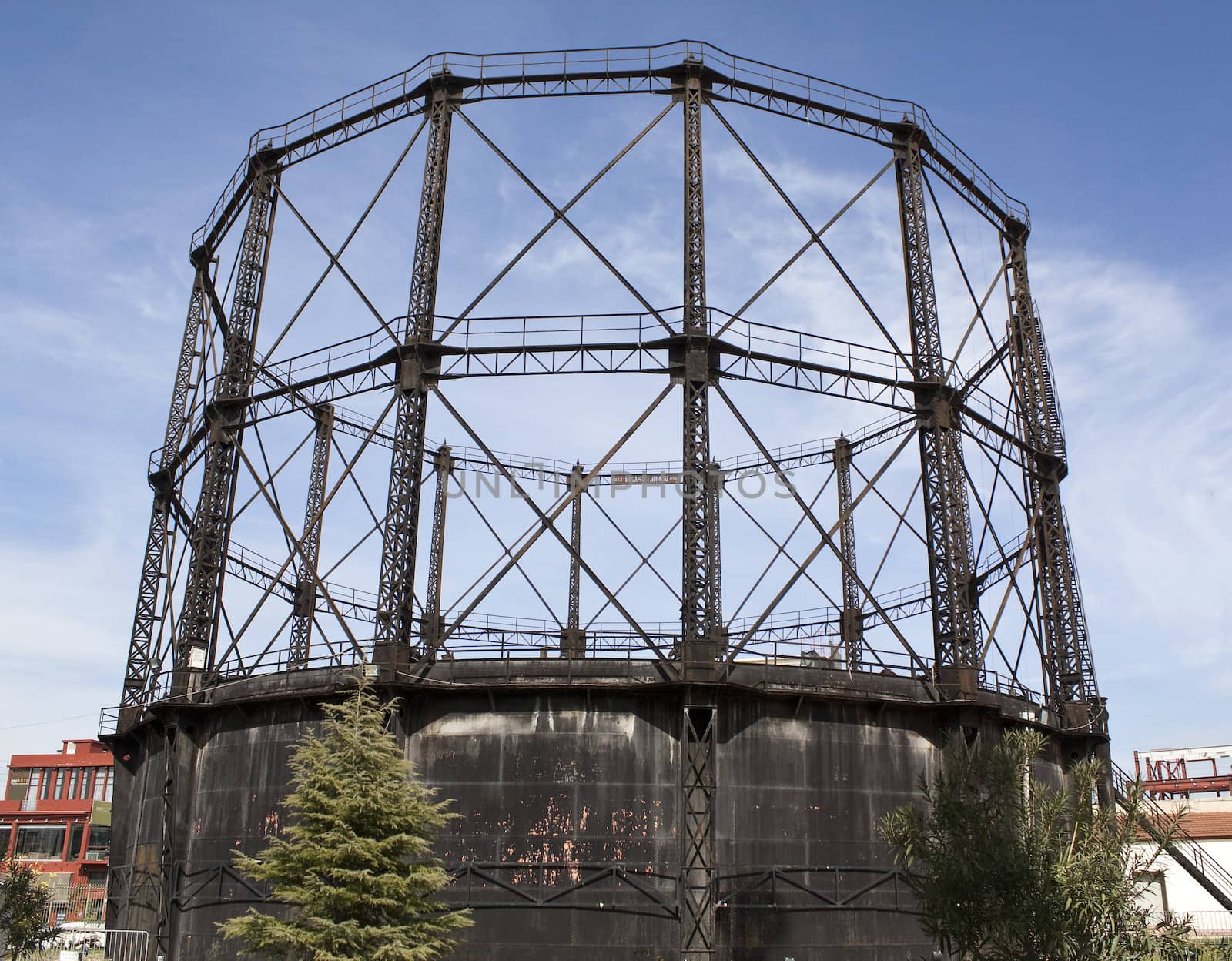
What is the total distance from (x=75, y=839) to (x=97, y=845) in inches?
54.1

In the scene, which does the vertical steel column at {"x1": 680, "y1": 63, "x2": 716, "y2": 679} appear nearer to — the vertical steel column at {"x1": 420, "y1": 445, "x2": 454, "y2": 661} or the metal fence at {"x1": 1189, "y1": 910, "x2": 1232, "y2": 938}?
the vertical steel column at {"x1": 420, "y1": 445, "x2": 454, "y2": 661}

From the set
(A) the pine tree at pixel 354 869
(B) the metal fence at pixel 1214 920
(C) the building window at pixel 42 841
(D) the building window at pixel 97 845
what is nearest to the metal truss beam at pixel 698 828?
(A) the pine tree at pixel 354 869

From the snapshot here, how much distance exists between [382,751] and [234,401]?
12.8m

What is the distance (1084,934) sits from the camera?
1046 centimetres

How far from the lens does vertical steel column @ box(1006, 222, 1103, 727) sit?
26.7 metres

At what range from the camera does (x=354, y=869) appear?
551 inches

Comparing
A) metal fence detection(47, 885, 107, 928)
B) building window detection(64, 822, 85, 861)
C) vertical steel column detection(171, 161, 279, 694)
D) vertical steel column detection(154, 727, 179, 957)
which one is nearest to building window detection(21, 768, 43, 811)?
building window detection(64, 822, 85, 861)

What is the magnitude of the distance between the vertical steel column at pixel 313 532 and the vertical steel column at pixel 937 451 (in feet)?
51.2

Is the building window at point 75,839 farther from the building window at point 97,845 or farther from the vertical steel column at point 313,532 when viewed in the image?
the vertical steel column at point 313,532

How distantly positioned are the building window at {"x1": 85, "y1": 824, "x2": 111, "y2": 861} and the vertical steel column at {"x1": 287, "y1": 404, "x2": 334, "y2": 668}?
36.3 meters

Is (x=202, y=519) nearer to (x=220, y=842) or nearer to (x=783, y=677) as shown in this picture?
(x=220, y=842)

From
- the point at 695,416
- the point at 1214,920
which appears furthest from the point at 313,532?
the point at 1214,920

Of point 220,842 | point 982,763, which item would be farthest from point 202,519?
point 982,763

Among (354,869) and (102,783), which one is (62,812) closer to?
(102,783)
